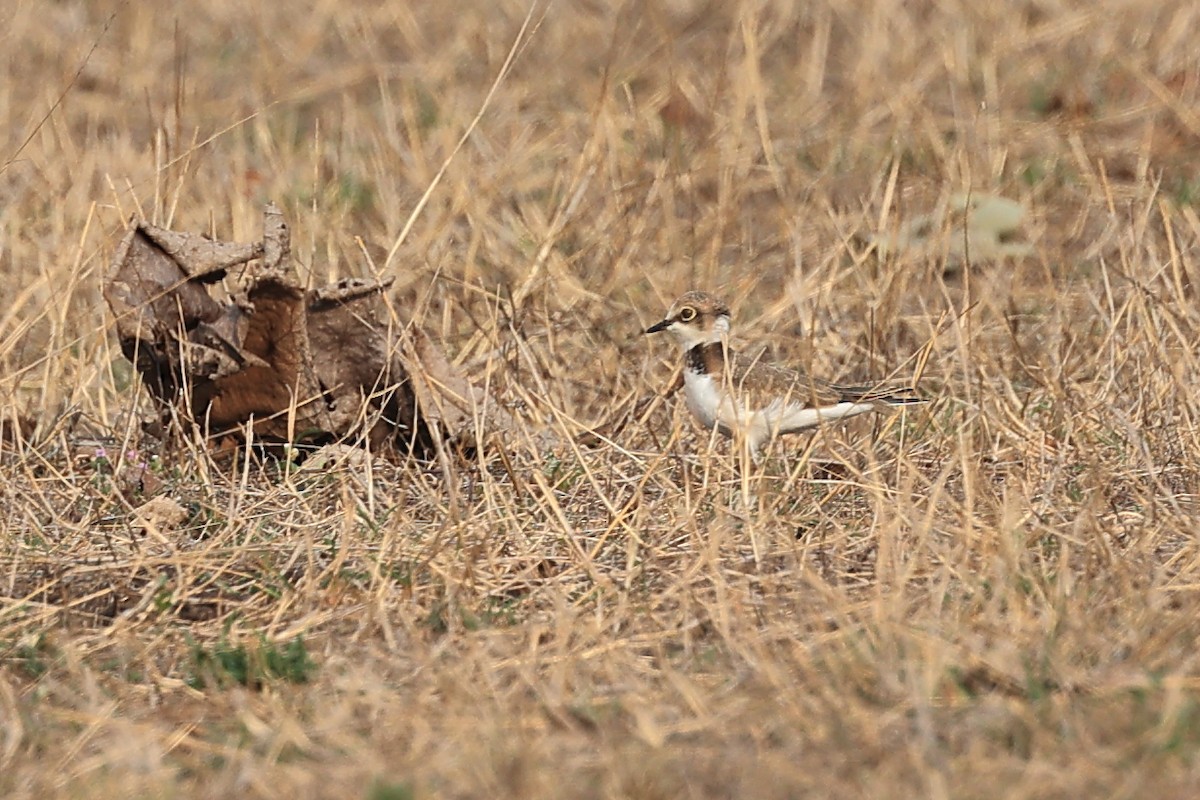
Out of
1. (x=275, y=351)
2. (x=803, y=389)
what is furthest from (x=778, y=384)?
(x=275, y=351)

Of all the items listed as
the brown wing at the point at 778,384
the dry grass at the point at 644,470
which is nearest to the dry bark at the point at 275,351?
the dry grass at the point at 644,470

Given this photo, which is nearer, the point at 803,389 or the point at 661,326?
the point at 803,389

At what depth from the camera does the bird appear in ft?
18.1

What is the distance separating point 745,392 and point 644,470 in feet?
1.30

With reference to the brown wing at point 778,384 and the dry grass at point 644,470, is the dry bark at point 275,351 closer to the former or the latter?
the dry grass at point 644,470

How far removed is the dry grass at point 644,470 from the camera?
12.1ft

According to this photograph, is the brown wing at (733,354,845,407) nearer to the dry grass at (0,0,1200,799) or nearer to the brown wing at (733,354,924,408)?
the brown wing at (733,354,924,408)

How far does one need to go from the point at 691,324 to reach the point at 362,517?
145 centimetres

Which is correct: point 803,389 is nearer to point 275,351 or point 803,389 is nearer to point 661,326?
point 661,326

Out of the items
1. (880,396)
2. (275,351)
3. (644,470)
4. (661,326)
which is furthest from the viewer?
(661,326)

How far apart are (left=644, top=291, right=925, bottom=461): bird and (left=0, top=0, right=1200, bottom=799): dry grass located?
165 mm

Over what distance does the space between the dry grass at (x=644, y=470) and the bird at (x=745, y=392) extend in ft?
0.54

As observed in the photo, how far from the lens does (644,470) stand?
218 inches

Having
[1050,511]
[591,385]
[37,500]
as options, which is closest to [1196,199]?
[591,385]
